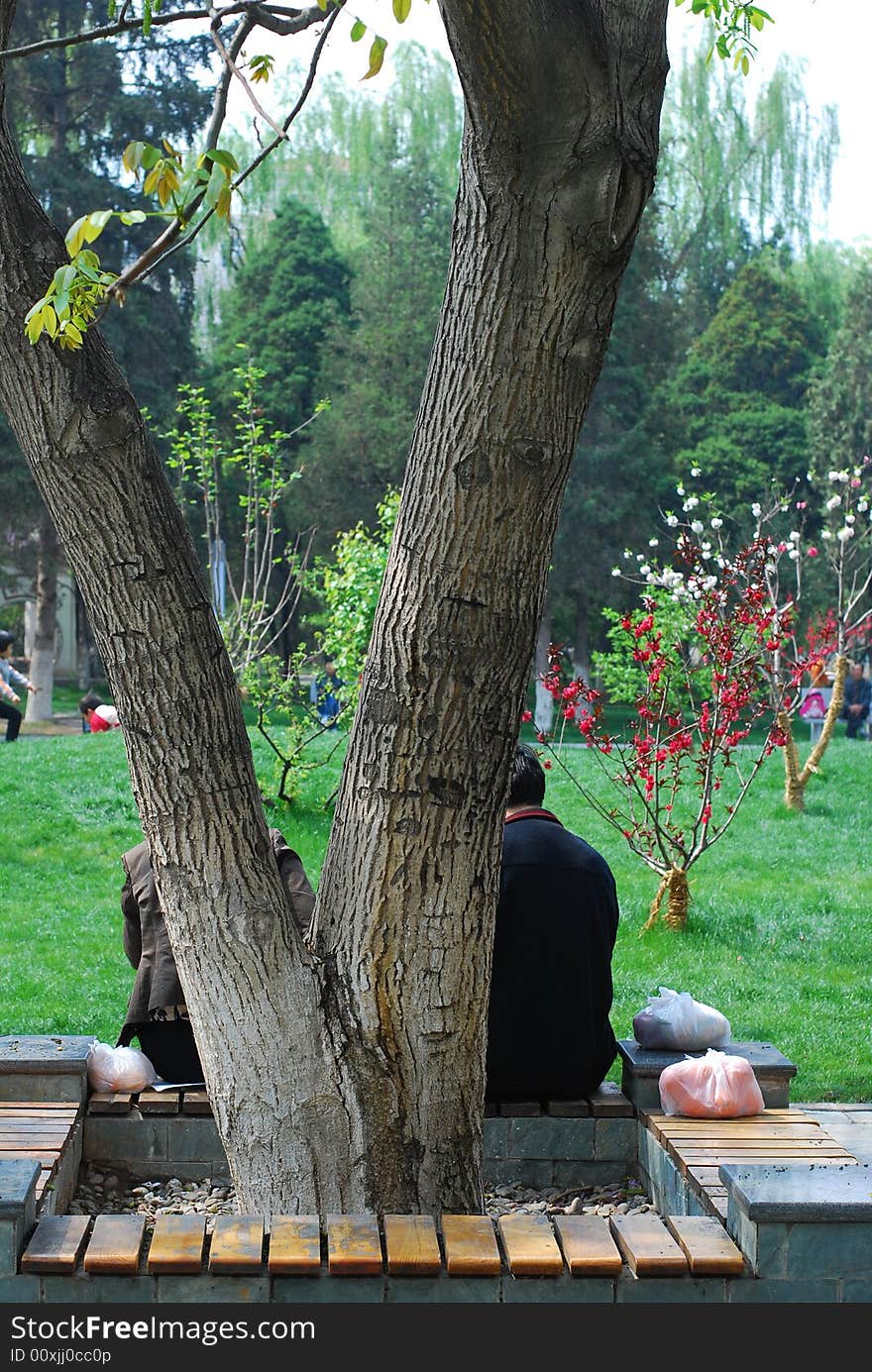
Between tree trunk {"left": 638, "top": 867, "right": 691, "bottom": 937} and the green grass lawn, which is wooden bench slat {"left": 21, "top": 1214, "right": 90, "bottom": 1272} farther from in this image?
tree trunk {"left": 638, "top": 867, "right": 691, "bottom": 937}

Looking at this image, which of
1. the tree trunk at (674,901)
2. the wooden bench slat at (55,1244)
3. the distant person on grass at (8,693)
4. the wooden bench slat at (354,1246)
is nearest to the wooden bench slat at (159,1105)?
the wooden bench slat at (55,1244)

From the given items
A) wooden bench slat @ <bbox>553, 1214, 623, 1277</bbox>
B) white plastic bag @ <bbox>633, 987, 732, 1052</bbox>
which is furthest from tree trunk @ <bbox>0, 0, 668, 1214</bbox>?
white plastic bag @ <bbox>633, 987, 732, 1052</bbox>

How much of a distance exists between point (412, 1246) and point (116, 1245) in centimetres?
55

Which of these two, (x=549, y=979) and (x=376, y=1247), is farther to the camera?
(x=549, y=979)

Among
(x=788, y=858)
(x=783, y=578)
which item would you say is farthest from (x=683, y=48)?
(x=788, y=858)

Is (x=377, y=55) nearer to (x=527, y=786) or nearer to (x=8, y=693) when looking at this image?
(x=527, y=786)

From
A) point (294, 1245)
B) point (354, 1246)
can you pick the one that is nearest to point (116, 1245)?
point (294, 1245)

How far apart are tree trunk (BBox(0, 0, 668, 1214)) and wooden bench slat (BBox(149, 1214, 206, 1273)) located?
427mm

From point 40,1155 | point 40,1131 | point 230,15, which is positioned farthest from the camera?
point 40,1131

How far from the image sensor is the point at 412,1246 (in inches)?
111

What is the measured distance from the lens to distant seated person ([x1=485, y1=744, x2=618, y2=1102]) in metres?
4.21

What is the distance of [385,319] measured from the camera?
102 feet

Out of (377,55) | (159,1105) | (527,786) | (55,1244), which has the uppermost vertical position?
(377,55)

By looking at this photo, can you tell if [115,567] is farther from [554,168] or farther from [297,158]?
[297,158]
